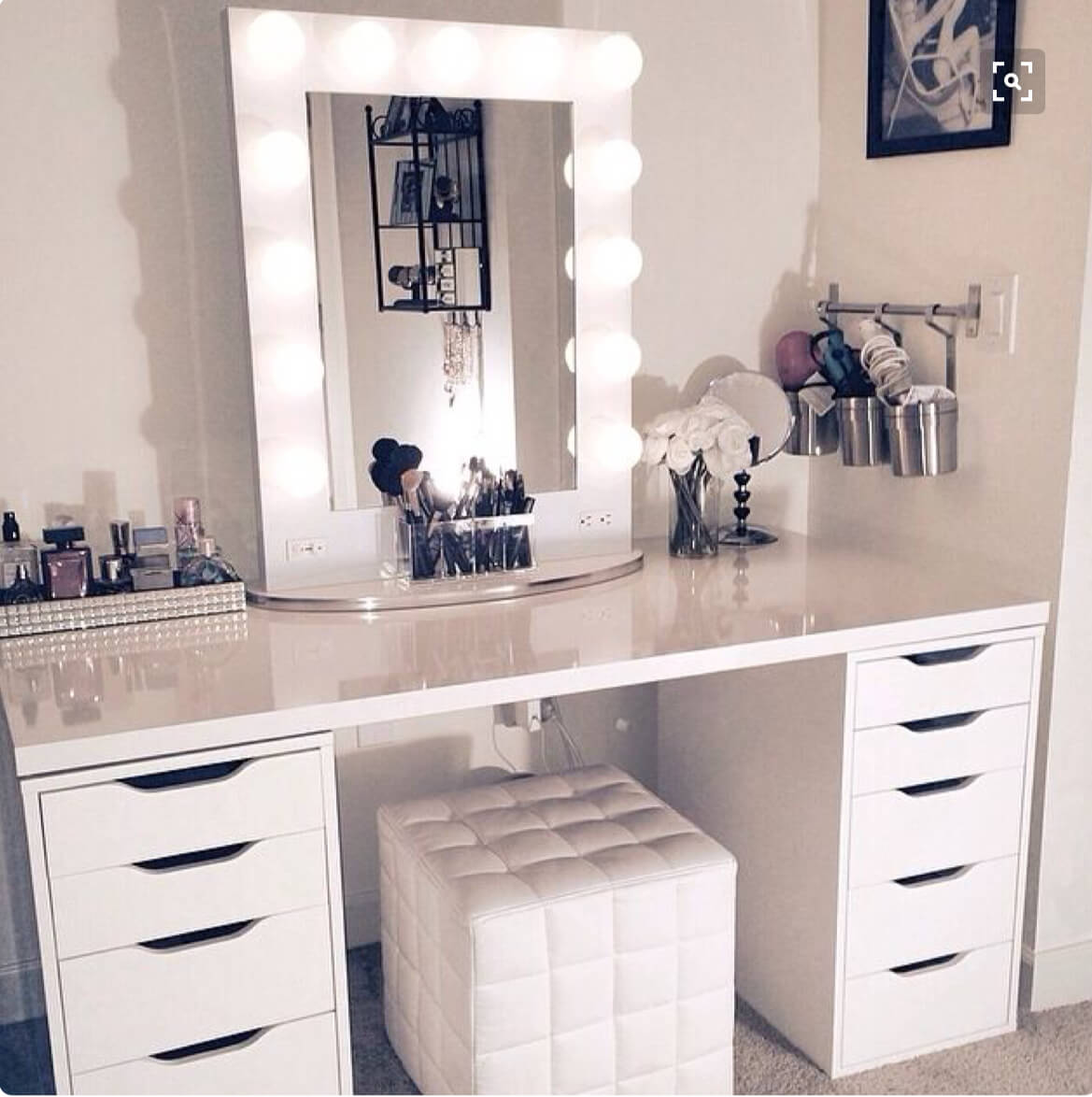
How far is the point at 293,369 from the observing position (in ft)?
6.35

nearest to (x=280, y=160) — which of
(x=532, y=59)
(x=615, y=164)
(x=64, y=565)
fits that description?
(x=532, y=59)

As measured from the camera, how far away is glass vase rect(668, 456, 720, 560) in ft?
6.93

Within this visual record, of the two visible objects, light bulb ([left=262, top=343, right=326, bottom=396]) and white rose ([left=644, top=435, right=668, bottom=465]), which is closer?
light bulb ([left=262, top=343, right=326, bottom=396])

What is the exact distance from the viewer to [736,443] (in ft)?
6.81

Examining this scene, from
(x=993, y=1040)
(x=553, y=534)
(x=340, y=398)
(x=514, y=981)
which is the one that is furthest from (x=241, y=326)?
(x=993, y=1040)

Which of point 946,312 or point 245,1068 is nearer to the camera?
point 245,1068

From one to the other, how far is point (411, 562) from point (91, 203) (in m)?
0.70

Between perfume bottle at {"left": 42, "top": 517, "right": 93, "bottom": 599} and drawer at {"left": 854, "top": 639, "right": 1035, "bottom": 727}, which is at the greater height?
perfume bottle at {"left": 42, "top": 517, "right": 93, "bottom": 599}

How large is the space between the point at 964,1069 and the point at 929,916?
0.24 meters

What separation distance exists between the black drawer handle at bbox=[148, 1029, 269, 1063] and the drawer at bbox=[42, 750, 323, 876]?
0.25 meters

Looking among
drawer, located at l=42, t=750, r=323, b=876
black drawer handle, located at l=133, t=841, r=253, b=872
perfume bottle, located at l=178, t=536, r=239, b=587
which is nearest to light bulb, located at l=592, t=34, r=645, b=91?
perfume bottle, located at l=178, t=536, r=239, b=587

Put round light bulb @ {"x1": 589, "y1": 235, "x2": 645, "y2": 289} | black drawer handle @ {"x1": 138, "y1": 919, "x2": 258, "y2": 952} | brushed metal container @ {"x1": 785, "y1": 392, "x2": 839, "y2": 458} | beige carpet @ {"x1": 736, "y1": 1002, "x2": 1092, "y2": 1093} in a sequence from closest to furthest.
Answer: black drawer handle @ {"x1": 138, "y1": 919, "x2": 258, "y2": 952} < beige carpet @ {"x1": 736, "y1": 1002, "x2": 1092, "y2": 1093} < round light bulb @ {"x1": 589, "y1": 235, "x2": 645, "y2": 289} < brushed metal container @ {"x1": 785, "y1": 392, "x2": 839, "y2": 458}

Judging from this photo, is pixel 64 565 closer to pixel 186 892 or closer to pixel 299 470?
pixel 299 470

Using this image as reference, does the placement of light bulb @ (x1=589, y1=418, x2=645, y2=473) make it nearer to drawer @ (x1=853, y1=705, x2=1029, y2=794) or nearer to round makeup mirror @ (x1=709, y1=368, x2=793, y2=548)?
round makeup mirror @ (x1=709, y1=368, x2=793, y2=548)
